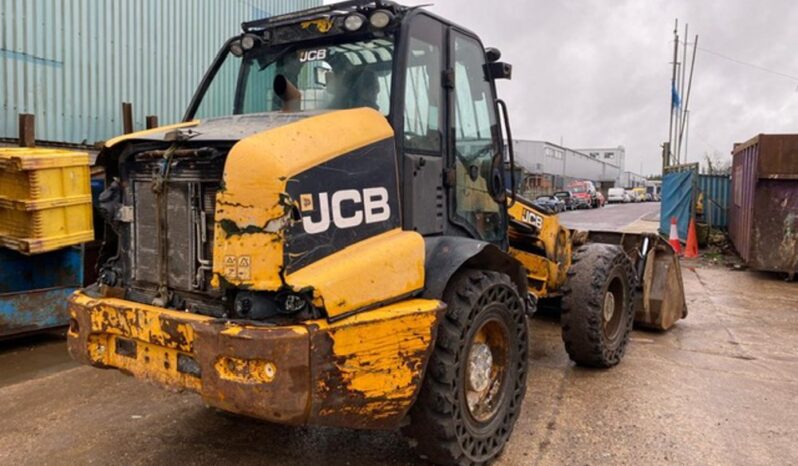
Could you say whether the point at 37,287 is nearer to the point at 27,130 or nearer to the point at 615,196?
the point at 27,130

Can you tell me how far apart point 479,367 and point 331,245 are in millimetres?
1411

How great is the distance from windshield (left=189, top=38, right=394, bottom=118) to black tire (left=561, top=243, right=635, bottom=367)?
2834 mm

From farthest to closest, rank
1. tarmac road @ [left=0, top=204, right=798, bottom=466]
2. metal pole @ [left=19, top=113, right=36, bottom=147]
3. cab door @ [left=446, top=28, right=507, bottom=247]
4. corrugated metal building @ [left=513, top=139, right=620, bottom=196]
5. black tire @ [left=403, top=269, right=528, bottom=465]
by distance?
corrugated metal building @ [left=513, top=139, right=620, bottom=196] < metal pole @ [left=19, top=113, right=36, bottom=147] < cab door @ [left=446, top=28, right=507, bottom=247] < tarmac road @ [left=0, top=204, right=798, bottom=466] < black tire @ [left=403, top=269, right=528, bottom=465]

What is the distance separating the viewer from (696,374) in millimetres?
5793

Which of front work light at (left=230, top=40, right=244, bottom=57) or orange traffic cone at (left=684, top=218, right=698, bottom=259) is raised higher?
front work light at (left=230, top=40, right=244, bottom=57)

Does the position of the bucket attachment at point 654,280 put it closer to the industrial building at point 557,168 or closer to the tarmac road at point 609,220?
the tarmac road at point 609,220

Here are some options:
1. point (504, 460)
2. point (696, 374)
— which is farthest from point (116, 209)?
point (696, 374)

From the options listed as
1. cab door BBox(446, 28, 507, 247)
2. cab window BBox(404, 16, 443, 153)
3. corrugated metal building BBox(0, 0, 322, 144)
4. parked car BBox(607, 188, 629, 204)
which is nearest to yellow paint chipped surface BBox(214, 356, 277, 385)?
cab window BBox(404, 16, 443, 153)

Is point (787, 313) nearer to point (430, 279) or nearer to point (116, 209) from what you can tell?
point (430, 279)

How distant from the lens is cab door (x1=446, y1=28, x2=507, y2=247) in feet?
13.4

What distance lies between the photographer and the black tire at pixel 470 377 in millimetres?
3445

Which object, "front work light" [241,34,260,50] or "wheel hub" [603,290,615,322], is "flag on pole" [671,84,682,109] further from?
"front work light" [241,34,260,50]

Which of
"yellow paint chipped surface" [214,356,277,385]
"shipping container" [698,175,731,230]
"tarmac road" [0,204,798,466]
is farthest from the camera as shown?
"shipping container" [698,175,731,230]

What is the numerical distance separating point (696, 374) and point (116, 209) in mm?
5103
